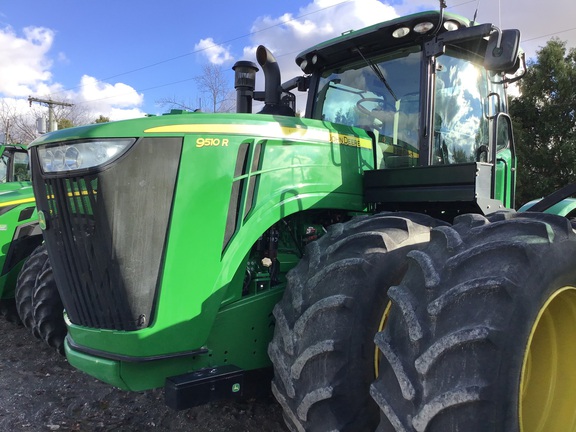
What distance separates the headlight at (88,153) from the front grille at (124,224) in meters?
0.04

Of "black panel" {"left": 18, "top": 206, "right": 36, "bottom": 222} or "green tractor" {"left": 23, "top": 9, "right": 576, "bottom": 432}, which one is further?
"black panel" {"left": 18, "top": 206, "right": 36, "bottom": 222}

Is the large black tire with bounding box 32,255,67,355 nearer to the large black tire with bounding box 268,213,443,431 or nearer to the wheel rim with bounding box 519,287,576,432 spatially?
the large black tire with bounding box 268,213,443,431

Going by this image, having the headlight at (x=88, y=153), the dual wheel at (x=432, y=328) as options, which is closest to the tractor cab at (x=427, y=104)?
the dual wheel at (x=432, y=328)

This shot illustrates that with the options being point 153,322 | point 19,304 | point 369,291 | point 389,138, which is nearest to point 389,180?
point 389,138

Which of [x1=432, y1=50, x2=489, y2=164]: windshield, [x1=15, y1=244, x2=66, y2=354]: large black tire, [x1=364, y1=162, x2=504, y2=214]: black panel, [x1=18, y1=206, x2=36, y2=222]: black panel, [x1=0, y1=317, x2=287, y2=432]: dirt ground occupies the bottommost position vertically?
[x1=0, y1=317, x2=287, y2=432]: dirt ground

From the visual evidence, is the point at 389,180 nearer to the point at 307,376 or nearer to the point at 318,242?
the point at 318,242

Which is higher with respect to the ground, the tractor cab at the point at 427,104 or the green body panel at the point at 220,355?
the tractor cab at the point at 427,104

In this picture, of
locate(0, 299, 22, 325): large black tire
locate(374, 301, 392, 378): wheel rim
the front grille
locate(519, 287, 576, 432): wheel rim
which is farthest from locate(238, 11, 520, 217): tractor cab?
locate(0, 299, 22, 325): large black tire

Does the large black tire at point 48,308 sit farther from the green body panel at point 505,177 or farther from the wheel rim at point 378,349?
the green body panel at point 505,177

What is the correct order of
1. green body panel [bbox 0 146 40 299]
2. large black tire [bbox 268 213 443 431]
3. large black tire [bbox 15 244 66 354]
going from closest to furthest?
large black tire [bbox 268 213 443 431], large black tire [bbox 15 244 66 354], green body panel [bbox 0 146 40 299]

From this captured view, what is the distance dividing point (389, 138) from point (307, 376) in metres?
1.83

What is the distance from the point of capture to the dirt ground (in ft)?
10.5

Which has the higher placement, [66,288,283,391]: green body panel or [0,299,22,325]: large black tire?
[66,288,283,391]: green body panel

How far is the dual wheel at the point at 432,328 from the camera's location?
1740 millimetres
